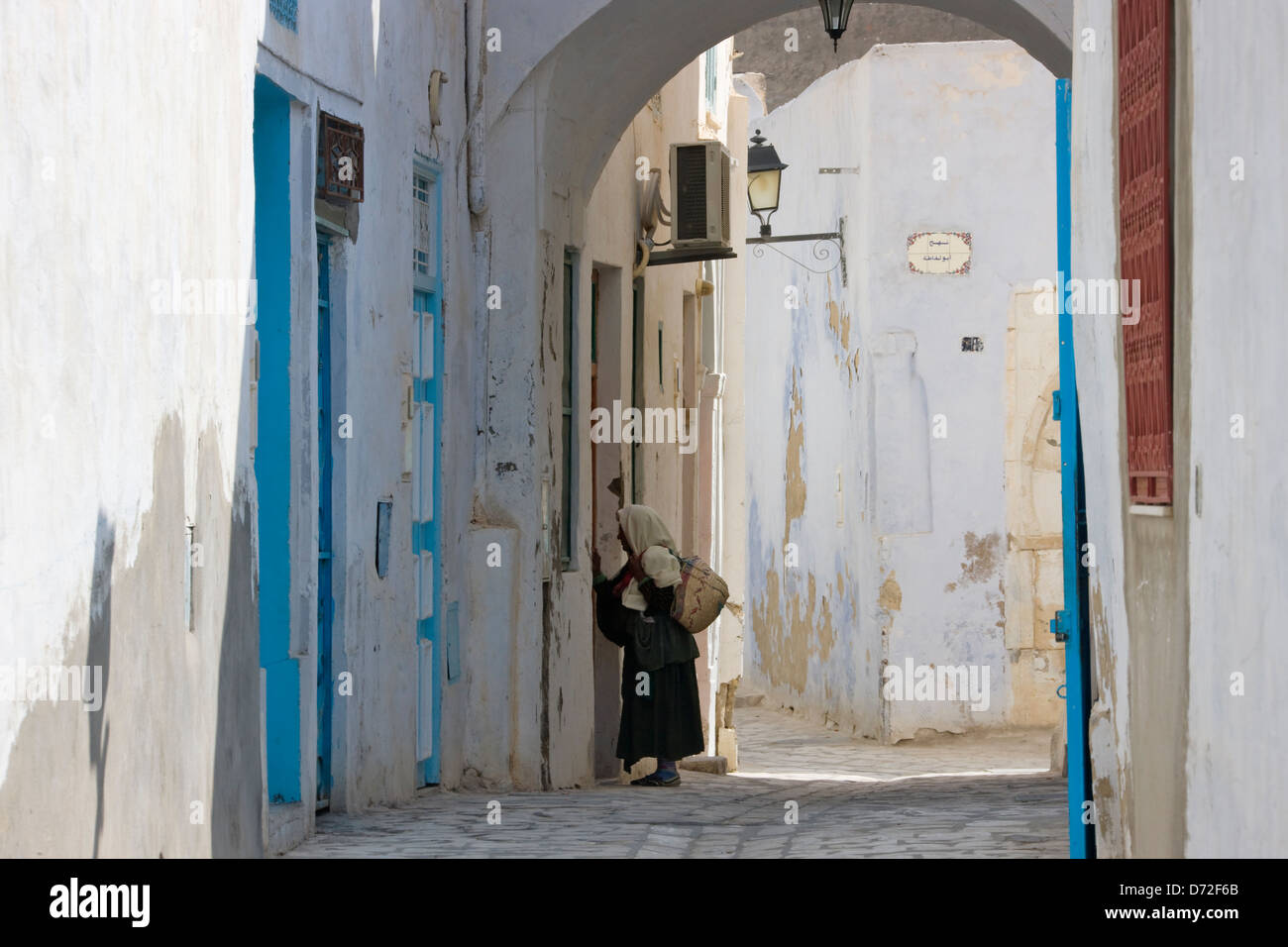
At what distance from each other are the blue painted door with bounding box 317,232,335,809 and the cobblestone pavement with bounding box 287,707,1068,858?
0.24 metres

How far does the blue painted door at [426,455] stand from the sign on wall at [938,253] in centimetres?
900

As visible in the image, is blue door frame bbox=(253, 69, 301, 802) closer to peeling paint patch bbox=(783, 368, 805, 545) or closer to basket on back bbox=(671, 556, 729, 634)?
basket on back bbox=(671, 556, 729, 634)

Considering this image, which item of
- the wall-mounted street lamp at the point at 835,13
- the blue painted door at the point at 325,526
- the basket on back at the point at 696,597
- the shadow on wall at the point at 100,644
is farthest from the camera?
the basket on back at the point at 696,597

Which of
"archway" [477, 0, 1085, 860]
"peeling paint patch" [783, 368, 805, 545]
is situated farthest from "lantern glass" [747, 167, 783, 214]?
"peeling paint patch" [783, 368, 805, 545]

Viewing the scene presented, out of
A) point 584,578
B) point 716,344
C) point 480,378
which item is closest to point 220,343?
point 480,378

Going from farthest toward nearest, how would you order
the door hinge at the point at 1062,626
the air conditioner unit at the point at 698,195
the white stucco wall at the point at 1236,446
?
the air conditioner unit at the point at 698,195 < the door hinge at the point at 1062,626 < the white stucco wall at the point at 1236,446

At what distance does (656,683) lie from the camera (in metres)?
9.95

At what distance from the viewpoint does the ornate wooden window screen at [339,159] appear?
6.60m

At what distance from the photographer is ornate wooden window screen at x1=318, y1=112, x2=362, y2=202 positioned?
6602 millimetres

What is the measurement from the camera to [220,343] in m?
5.18

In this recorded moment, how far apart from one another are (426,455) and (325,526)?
4.24ft

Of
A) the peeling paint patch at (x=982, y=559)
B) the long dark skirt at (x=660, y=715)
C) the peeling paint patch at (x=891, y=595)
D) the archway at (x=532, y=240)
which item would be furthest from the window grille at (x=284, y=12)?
the peeling paint patch at (x=982, y=559)

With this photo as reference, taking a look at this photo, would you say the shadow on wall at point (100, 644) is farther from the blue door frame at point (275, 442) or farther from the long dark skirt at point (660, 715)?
the long dark skirt at point (660, 715)
